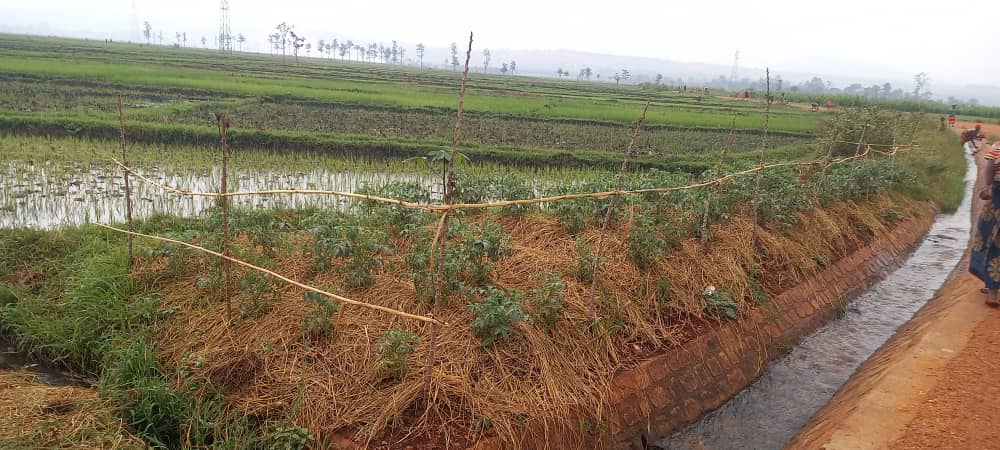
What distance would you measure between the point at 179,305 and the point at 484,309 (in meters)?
2.56

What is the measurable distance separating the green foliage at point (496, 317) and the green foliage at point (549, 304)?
24cm

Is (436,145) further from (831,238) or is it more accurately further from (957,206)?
(957,206)

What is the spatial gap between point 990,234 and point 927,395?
2.42m

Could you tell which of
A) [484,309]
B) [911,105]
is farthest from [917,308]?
[911,105]

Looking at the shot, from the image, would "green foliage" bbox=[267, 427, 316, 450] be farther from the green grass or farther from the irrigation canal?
the green grass

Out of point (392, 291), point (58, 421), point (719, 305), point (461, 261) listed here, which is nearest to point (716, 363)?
point (719, 305)

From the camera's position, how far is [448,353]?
3748 millimetres

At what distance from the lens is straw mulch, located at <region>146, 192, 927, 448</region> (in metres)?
3.37

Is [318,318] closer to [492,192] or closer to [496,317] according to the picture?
[496,317]

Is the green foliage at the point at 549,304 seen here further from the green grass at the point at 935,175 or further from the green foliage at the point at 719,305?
the green grass at the point at 935,175

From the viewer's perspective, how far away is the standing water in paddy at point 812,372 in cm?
449

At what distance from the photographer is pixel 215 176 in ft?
31.8

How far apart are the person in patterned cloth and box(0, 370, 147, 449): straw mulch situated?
722cm

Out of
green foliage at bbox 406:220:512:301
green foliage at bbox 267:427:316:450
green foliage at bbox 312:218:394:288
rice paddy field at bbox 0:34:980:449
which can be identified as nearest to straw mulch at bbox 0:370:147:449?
rice paddy field at bbox 0:34:980:449
